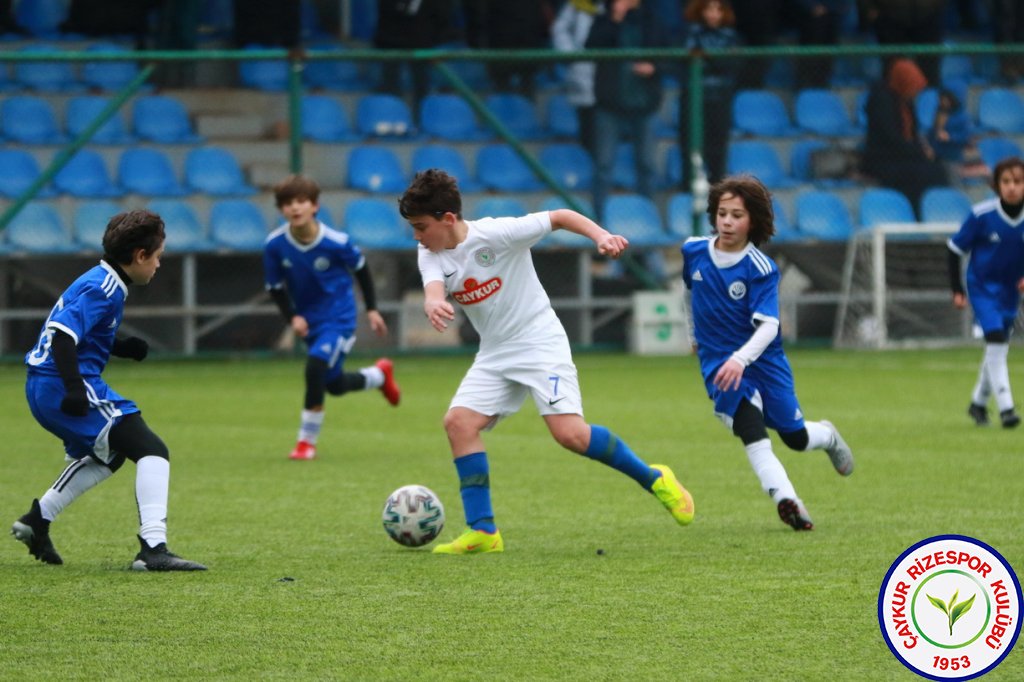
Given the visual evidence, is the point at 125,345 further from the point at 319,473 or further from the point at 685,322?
the point at 685,322

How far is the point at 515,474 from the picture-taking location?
9.38 m

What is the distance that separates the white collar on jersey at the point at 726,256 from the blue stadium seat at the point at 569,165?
1026cm

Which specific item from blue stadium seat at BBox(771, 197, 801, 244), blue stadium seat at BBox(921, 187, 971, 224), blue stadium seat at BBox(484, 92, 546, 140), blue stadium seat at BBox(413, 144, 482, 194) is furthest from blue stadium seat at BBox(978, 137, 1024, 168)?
blue stadium seat at BBox(413, 144, 482, 194)

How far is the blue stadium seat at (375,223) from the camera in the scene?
17.2 meters

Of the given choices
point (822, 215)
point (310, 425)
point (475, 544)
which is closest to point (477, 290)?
point (475, 544)

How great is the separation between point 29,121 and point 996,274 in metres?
9.79

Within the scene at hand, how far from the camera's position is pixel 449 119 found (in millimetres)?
17734

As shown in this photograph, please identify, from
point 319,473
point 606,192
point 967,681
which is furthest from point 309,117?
point 967,681

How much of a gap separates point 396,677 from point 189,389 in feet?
33.3

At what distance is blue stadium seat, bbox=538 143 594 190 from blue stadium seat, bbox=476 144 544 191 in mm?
279

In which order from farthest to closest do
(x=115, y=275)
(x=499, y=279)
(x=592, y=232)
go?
(x=499, y=279) < (x=592, y=232) < (x=115, y=275)

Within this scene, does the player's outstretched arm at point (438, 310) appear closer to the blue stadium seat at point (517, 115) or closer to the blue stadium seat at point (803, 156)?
the blue stadium seat at point (517, 115)

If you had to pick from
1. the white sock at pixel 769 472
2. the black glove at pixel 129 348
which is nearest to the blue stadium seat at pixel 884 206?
the white sock at pixel 769 472

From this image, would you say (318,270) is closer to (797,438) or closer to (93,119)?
(797,438)
